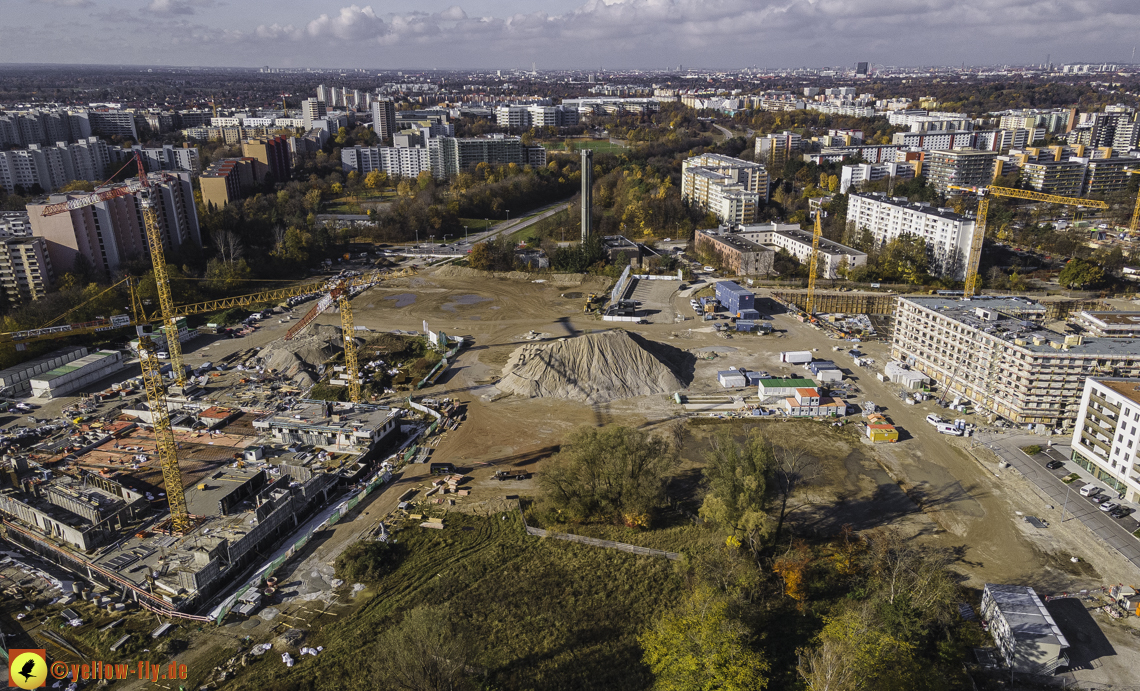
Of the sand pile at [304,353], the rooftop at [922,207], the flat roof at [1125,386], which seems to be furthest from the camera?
the rooftop at [922,207]

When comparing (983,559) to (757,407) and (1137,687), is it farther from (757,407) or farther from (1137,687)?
(757,407)

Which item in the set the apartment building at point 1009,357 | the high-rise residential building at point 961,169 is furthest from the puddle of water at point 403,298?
the high-rise residential building at point 961,169

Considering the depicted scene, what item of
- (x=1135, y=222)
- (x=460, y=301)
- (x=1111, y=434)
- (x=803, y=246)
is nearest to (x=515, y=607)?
(x=1111, y=434)

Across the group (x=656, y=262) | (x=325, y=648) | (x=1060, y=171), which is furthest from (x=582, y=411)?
(x=1060, y=171)

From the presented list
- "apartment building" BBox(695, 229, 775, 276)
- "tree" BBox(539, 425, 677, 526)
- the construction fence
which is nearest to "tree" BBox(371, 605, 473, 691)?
the construction fence

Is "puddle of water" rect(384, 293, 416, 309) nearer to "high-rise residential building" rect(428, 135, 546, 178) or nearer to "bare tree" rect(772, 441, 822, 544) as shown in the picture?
"bare tree" rect(772, 441, 822, 544)

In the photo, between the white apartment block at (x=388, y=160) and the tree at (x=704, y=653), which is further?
the white apartment block at (x=388, y=160)

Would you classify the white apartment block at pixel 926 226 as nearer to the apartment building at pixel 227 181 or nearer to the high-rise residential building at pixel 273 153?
the apartment building at pixel 227 181
